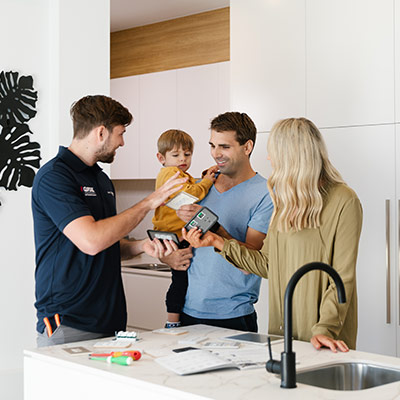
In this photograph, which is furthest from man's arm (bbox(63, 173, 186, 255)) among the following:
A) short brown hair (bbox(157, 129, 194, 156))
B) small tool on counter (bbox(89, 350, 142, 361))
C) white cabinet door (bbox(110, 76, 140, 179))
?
white cabinet door (bbox(110, 76, 140, 179))

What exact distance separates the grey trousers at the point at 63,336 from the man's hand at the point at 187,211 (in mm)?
638

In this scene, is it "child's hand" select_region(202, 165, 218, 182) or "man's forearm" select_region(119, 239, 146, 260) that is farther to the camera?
"child's hand" select_region(202, 165, 218, 182)

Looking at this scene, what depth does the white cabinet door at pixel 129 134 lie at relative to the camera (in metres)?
5.33

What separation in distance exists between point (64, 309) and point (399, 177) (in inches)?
78.4

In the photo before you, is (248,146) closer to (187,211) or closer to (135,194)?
(187,211)

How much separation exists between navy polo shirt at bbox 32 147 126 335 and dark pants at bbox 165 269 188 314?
1.34 feet

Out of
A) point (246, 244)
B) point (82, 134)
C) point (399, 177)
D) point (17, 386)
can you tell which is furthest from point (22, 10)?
point (399, 177)

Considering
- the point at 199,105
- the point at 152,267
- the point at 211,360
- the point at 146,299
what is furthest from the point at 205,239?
the point at 152,267

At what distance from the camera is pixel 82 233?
2.20 m

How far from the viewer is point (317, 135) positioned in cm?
223

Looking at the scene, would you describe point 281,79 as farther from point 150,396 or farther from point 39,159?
point 150,396

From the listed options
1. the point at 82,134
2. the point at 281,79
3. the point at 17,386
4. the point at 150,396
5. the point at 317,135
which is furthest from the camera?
the point at 281,79

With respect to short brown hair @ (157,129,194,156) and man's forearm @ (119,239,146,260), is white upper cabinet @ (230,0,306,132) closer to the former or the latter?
short brown hair @ (157,129,194,156)

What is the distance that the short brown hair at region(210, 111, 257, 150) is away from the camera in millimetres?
2674
